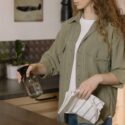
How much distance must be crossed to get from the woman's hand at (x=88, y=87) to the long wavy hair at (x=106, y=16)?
22 centimetres

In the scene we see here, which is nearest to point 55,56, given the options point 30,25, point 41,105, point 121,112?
point 41,105

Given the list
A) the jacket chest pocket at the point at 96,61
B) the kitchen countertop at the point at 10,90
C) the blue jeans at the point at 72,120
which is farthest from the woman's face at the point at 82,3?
the kitchen countertop at the point at 10,90

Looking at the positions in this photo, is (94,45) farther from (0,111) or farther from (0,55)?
(0,55)

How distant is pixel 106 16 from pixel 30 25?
4.20ft

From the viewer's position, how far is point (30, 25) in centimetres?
312

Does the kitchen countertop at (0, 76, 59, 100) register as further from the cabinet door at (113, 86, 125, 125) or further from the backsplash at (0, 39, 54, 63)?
the cabinet door at (113, 86, 125, 125)

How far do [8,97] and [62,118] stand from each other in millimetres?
573

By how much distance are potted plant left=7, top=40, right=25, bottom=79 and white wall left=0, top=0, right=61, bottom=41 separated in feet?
0.26

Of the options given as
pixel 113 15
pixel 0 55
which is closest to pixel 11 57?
pixel 0 55

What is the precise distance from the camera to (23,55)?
10.3 feet

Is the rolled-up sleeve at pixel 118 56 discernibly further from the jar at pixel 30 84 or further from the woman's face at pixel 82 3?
the jar at pixel 30 84

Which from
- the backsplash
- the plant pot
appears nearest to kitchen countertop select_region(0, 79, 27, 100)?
the plant pot

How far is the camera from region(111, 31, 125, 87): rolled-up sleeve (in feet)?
6.13

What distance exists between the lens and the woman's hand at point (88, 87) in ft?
5.79
